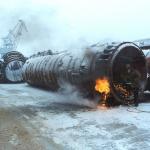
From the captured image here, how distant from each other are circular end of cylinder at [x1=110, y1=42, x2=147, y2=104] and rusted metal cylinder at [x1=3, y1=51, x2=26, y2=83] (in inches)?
542

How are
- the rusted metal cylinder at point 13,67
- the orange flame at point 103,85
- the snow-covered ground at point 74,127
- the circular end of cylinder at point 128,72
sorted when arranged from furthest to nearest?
the rusted metal cylinder at point 13,67 < the circular end of cylinder at point 128,72 < the orange flame at point 103,85 < the snow-covered ground at point 74,127

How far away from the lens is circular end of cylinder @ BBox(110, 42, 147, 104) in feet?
36.8

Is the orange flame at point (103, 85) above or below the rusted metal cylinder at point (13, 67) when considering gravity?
above

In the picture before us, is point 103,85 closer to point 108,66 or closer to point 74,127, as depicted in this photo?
point 108,66

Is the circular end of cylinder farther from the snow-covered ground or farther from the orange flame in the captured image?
the snow-covered ground

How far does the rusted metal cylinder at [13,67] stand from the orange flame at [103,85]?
14351 millimetres

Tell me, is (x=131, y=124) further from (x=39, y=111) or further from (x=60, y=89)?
(x=60, y=89)

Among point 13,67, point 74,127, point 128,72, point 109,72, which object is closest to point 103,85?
point 109,72

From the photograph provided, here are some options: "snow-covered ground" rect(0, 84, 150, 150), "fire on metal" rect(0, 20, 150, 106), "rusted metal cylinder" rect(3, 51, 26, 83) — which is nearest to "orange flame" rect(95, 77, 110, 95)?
"fire on metal" rect(0, 20, 150, 106)

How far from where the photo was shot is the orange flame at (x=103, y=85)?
10.8m

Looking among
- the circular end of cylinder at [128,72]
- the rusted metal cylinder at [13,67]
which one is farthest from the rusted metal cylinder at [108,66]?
the rusted metal cylinder at [13,67]

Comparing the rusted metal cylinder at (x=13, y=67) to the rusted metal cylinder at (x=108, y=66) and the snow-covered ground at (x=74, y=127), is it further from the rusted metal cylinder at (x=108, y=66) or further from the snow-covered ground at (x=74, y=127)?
the snow-covered ground at (x=74, y=127)

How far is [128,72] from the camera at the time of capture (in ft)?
38.8

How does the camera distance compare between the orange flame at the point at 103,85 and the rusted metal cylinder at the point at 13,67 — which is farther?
the rusted metal cylinder at the point at 13,67
